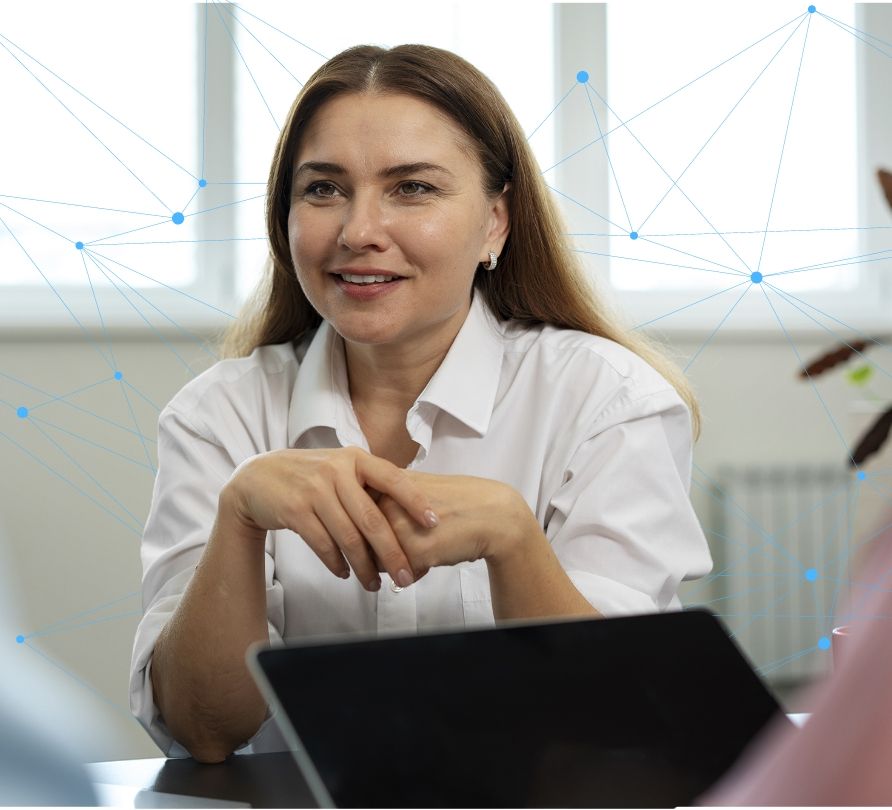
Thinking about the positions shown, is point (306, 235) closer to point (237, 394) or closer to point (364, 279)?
point (364, 279)

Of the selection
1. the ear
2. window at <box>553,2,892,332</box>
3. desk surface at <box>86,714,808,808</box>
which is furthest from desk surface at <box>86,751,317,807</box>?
window at <box>553,2,892,332</box>

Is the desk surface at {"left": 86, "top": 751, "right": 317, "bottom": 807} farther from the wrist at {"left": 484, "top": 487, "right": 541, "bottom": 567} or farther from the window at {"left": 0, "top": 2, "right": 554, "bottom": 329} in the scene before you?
the window at {"left": 0, "top": 2, "right": 554, "bottom": 329}

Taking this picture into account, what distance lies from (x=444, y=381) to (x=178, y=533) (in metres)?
0.34

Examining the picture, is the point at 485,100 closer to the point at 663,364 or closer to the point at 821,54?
the point at 663,364

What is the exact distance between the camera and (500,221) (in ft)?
4.74

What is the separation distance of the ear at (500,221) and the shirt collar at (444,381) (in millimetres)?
86

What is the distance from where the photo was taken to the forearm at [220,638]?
1014mm

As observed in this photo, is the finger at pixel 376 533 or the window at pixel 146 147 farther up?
the window at pixel 146 147

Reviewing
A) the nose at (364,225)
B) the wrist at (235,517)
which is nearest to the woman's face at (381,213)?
the nose at (364,225)

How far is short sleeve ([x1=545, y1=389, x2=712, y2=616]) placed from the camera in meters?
1.14

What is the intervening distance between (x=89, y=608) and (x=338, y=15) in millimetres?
1518

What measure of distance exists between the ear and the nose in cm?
20

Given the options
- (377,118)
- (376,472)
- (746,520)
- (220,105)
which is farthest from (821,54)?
(376,472)

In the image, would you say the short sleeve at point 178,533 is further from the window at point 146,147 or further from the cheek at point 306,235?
the window at point 146,147
